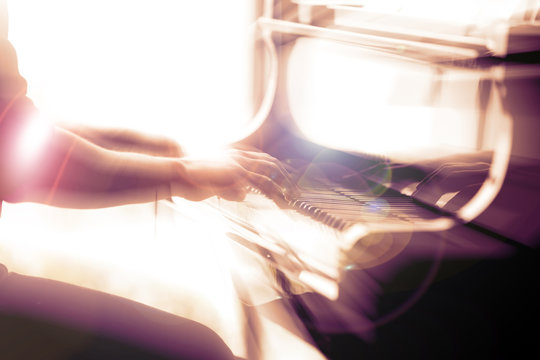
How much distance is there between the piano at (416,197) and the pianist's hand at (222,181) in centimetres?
5

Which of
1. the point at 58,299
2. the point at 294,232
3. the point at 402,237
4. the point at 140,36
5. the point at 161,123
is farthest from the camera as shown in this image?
the point at 161,123

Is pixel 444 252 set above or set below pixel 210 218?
above

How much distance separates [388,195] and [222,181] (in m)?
0.34

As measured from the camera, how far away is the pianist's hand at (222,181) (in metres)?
0.85

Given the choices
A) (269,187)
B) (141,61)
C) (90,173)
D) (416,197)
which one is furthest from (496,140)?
(141,61)

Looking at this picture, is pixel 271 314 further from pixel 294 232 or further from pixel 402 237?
pixel 402 237

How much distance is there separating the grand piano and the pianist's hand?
25mm

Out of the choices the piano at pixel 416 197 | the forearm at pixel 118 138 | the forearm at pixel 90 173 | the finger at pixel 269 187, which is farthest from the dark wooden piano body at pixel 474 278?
the forearm at pixel 118 138

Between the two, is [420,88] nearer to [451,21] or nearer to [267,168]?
[451,21]

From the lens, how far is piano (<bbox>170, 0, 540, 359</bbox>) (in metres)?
0.58

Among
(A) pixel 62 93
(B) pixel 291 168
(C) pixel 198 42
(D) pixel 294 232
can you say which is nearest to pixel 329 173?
(B) pixel 291 168

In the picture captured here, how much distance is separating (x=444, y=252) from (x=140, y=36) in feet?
5.51

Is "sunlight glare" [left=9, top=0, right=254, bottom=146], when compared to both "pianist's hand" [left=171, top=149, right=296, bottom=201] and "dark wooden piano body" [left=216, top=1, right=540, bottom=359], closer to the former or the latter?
"pianist's hand" [left=171, top=149, right=296, bottom=201]

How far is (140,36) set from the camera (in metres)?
1.84
